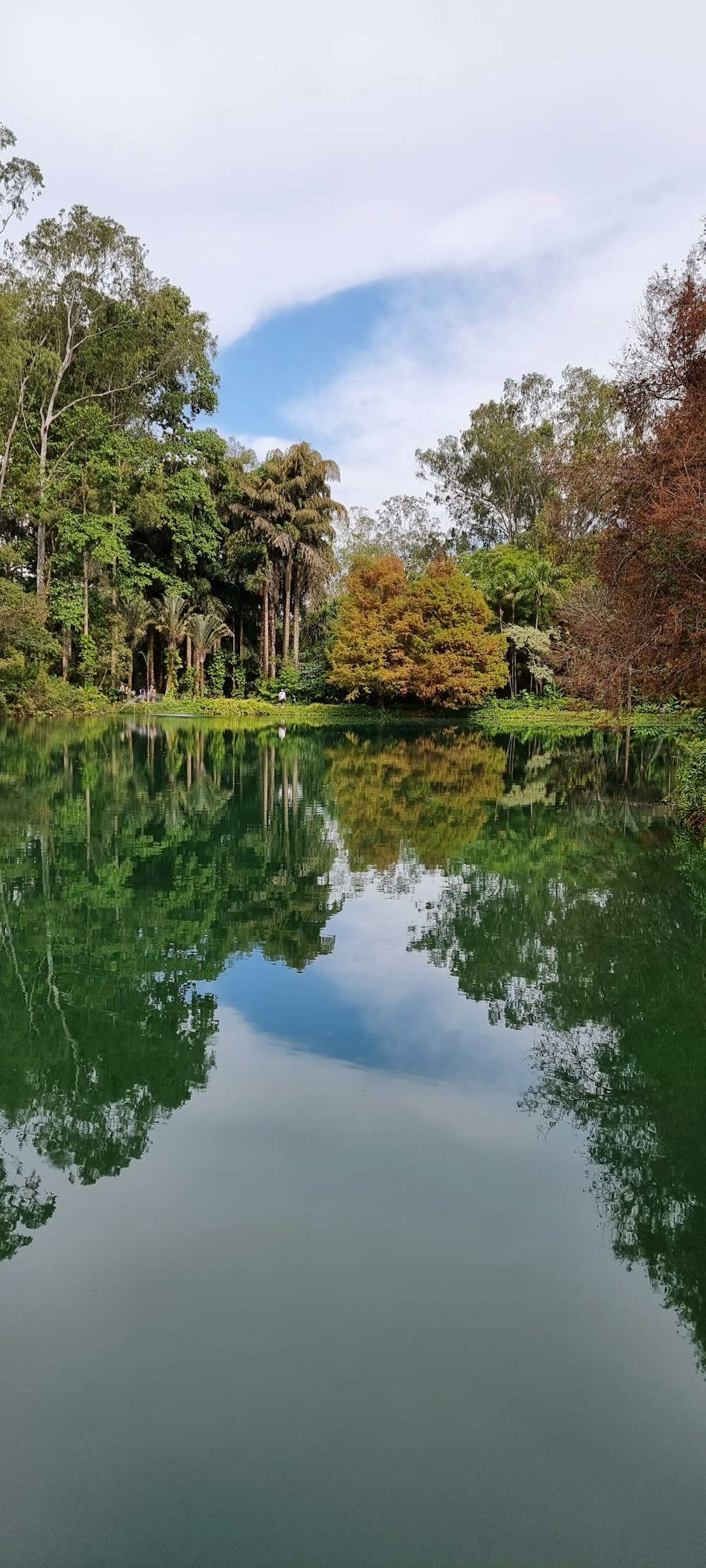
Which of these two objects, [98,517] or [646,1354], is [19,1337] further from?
[98,517]

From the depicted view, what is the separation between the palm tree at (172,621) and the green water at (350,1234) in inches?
1180

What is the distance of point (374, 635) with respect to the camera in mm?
34750

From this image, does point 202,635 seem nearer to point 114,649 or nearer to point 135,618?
point 135,618

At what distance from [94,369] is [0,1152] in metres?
32.7

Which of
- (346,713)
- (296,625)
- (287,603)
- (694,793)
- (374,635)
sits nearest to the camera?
(694,793)

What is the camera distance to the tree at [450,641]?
3450 centimetres

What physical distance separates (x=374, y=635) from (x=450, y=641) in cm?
270

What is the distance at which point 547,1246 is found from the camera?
2898mm

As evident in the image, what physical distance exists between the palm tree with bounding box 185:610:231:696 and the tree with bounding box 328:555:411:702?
504 centimetres

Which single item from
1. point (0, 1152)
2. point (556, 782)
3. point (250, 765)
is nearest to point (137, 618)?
point (250, 765)

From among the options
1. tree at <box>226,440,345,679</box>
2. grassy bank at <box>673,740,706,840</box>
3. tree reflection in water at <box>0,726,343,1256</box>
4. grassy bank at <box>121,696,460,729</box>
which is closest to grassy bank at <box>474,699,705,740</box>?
grassy bank at <box>121,696,460,729</box>

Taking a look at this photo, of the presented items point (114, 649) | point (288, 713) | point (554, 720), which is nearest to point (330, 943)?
point (114, 649)

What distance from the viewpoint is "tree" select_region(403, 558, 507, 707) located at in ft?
113

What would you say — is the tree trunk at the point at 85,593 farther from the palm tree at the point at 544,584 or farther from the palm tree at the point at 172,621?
the palm tree at the point at 544,584
